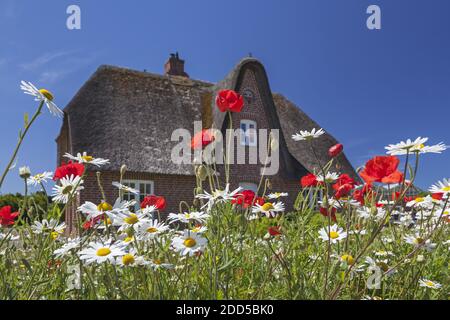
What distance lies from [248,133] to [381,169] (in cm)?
1251

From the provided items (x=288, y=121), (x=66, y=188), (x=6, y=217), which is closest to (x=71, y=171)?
(x=66, y=188)

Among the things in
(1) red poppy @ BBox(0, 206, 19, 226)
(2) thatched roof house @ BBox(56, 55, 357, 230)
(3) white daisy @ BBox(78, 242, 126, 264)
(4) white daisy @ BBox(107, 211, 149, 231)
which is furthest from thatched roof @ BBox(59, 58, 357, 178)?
(3) white daisy @ BBox(78, 242, 126, 264)

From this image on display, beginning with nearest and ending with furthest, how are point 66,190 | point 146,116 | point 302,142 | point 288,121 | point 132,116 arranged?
point 66,190, point 132,116, point 146,116, point 302,142, point 288,121

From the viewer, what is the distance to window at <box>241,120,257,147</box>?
13624 mm

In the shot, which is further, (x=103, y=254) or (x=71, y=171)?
(x=71, y=171)

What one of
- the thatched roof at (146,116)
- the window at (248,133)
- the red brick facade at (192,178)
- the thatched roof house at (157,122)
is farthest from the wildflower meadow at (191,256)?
the window at (248,133)

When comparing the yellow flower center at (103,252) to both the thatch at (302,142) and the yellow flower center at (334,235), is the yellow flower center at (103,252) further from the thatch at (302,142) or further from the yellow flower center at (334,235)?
the thatch at (302,142)

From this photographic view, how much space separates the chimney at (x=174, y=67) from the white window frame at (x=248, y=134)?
4.46 meters

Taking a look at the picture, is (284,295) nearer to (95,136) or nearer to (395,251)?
(395,251)

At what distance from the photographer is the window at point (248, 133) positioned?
44.7 ft

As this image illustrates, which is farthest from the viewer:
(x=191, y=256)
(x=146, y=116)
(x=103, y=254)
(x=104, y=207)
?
(x=146, y=116)

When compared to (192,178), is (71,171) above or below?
above

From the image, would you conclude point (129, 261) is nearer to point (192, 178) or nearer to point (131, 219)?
point (131, 219)

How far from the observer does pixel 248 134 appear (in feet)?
45.3
